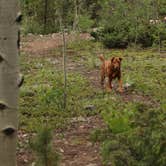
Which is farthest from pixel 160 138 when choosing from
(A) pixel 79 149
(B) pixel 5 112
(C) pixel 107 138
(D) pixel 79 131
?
(D) pixel 79 131

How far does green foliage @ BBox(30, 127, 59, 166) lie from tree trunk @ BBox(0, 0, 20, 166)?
22 centimetres

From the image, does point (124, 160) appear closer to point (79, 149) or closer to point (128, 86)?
point (79, 149)

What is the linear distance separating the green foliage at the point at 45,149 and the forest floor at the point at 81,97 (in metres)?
1.75

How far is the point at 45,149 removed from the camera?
9.17 feet

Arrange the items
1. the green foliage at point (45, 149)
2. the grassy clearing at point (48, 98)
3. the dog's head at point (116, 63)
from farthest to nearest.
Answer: the dog's head at point (116, 63) → the grassy clearing at point (48, 98) → the green foliage at point (45, 149)

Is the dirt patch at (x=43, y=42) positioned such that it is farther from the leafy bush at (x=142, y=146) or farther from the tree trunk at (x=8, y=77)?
the tree trunk at (x=8, y=77)

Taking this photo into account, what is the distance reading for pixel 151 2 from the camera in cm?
1670

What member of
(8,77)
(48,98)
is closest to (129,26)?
(48,98)

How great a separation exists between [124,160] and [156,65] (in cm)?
806

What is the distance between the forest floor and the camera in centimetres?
491

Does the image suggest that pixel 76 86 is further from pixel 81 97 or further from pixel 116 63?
pixel 81 97

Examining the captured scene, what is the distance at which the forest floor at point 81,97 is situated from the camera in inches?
193

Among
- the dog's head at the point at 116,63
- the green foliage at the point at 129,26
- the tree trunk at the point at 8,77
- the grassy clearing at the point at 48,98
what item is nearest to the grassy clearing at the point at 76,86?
the grassy clearing at the point at 48,98

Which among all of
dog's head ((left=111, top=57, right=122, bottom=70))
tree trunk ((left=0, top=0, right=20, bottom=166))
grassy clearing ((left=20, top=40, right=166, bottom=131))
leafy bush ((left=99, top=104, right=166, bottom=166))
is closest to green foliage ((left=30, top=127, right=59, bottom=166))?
tree trunk ((left=0, top=0, right=20, bottom=166))
